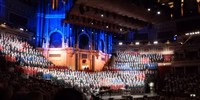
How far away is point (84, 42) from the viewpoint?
39.8 metres

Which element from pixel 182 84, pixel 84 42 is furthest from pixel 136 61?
pixel 182 84

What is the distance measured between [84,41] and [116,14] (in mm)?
6566

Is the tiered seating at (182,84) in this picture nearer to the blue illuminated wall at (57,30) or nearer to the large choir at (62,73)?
the large choir at (62,73)

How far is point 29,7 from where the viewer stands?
38281mm

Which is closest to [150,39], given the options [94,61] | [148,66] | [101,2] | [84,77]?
[148,66]

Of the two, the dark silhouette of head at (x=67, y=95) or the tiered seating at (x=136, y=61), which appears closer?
the dark silhouette of head at (x=67, y=95)

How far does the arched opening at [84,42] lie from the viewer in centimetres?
3938

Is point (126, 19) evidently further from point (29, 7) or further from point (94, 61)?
point (29, 7)

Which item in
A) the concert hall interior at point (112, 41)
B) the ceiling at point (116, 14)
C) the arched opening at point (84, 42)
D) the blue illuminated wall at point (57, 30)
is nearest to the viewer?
the concert hall interior at point (112, 41)

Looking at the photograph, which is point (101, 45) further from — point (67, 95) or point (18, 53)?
point (67, 95)

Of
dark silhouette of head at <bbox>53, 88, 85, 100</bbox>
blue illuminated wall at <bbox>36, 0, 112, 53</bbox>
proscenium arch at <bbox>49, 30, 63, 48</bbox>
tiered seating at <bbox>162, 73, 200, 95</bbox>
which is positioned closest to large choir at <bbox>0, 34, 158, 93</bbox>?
tiered seating at <bbox>162, 73, 200, 95</bbox>

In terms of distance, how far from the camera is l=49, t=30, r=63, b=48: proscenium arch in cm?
3794

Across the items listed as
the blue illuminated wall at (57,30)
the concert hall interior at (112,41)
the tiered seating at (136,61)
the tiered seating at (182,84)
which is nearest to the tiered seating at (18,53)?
the concert hall interior at (112,41)

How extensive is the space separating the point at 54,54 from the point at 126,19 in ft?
34.2
